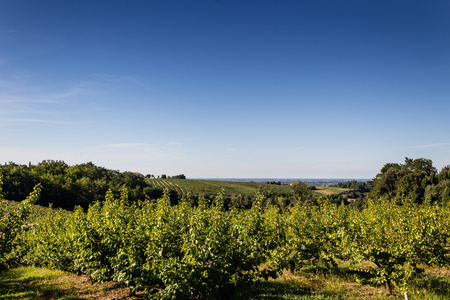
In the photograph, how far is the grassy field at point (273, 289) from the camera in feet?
37.3

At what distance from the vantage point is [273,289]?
12.5 metres

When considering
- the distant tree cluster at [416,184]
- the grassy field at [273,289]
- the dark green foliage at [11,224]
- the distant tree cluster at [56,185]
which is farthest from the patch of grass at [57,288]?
the distant tree cluster at [416,184]

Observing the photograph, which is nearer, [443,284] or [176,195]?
[443,284]

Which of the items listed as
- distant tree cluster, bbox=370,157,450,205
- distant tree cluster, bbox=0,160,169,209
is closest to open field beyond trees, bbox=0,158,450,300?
distant tree cluster, bbox=370,157,450,205

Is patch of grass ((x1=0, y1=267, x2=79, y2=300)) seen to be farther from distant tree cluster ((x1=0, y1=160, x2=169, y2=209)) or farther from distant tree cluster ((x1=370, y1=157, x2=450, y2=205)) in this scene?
distant tree cluster ((x1=370, y1=157, x2=450, y2=205))

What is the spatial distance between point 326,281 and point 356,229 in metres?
4.33

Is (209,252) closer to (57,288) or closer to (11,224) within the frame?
(11,224)

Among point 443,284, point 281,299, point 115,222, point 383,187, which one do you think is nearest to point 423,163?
point 383,187

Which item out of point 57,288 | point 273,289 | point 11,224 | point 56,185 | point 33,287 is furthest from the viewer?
point 56,185

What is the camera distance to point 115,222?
954 centimetres

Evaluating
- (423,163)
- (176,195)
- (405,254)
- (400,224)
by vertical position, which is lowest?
(176,195)

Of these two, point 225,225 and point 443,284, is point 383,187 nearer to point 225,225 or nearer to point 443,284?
point 443,284

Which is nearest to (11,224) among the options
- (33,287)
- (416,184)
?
(33,287)

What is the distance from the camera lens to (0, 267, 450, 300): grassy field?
448 inches
